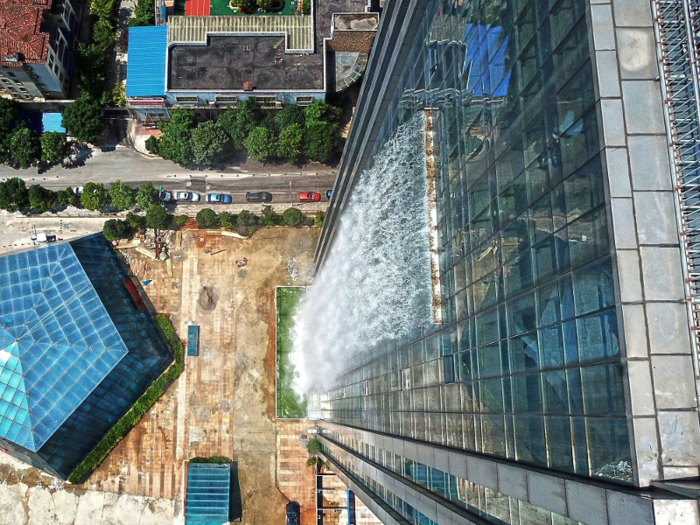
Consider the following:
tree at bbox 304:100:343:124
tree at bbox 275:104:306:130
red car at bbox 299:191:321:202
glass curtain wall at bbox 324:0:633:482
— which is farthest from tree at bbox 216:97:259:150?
glass curtain wall at bbox 324:0:633:482

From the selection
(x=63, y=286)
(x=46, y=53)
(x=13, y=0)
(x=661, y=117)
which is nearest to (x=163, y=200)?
(x=63, y=286)

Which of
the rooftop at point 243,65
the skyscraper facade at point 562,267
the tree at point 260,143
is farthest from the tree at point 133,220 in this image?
the skyscraper facade at point 562,267

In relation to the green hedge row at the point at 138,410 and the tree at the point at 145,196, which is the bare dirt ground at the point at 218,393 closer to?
the green hedge row at the point at 138,410

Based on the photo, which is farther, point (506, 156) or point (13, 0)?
point (13, 0)

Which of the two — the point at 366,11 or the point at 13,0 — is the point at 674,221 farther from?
the point at 13,0

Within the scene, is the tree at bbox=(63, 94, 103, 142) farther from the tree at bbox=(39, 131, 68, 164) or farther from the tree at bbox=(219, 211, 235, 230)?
the tree at bbox=(219, 211, 235, 230)

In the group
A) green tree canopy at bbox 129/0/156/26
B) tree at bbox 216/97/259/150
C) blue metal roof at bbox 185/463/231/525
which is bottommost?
blue metal roof at bbox 185/463/231/525

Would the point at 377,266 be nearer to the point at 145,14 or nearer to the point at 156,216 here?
the point at 156,216
